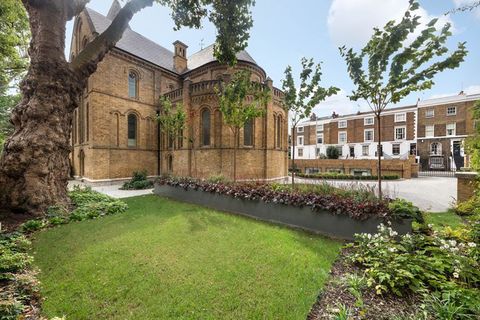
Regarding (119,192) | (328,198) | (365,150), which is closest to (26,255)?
(328,198)

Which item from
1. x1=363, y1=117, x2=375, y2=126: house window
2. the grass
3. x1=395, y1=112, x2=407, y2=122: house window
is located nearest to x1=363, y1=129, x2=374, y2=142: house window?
x1=363, y1=117, x2=375, y2=126: house window

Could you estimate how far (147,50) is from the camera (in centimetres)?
2114

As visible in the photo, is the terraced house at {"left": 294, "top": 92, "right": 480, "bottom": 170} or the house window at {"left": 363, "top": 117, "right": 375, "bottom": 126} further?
the house window at {"left": 363, "top": 117, "right": 375, "bottom": 126}

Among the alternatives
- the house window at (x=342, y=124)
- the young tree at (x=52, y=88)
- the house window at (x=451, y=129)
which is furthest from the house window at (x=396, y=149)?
the young tree at (x=52, y=88)

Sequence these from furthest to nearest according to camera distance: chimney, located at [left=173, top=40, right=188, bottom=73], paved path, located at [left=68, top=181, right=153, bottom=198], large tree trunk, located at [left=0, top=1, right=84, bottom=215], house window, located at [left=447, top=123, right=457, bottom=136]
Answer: house window, located at [left=447, top=123, right=457, bottom=136] < chimney, located at [left=173, top=40, right=188, bottom=73] < paved path, located at [left=68, top=181, right=153, bottom=198] < large tree trunk, located at [left=0, top=1, right=84, bottom=215]

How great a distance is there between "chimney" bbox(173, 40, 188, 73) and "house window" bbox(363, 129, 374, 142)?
107 ft

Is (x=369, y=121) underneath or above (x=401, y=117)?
underneath

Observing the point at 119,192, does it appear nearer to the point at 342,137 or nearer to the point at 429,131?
the point at 342,137

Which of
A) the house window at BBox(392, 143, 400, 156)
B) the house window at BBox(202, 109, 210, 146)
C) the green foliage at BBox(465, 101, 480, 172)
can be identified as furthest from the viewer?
the house window at BBox(392, 143, 400, 156)

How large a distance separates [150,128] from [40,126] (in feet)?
39.9

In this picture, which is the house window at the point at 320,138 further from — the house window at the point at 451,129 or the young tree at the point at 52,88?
the young tree at the point at 52,88

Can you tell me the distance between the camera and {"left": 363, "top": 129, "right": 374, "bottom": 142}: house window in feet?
116

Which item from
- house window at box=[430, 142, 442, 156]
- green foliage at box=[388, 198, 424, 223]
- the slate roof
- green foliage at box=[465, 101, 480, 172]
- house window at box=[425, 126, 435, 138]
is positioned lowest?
green foliage at box=[388, 198, 424, 223]

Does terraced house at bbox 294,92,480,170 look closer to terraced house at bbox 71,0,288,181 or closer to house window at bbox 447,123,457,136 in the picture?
house window at bbox 447,123,457,136
